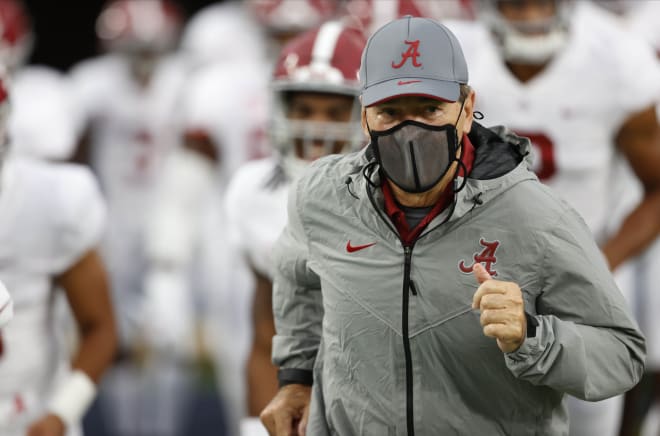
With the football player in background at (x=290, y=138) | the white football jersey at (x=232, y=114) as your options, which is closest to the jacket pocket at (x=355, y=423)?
the football player in background at (x=290, y=138)

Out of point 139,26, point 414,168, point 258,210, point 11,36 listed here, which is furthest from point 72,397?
point 139,26

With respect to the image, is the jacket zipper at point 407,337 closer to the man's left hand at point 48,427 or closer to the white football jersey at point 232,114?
the man's left hand at point 48,427

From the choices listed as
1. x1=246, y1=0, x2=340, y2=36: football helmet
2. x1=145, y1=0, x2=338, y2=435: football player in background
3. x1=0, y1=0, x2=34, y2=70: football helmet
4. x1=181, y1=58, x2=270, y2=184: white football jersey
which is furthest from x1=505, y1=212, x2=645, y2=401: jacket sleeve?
x1=0, y1=0, x2=34, y2=70: football helmet

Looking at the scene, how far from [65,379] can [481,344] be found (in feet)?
5.24

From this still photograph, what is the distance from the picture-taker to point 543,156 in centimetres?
475

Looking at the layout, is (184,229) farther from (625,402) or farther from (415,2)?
(625,402)

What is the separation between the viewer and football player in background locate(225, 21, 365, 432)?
414 cm

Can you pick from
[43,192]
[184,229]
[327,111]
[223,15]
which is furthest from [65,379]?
[223,15]

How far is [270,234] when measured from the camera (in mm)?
4285

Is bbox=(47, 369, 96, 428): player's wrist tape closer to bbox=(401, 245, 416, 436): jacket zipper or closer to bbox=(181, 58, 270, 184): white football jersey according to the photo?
bbox=(401, 245, 416, 436): jacket zipper

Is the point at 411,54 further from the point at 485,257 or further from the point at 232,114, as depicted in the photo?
the point at 232,114

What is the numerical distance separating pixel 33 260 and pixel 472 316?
1571 millimetres

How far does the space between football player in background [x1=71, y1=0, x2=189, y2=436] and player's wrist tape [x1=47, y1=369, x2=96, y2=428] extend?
3.09 metres

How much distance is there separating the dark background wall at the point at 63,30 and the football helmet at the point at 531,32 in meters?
6.10
